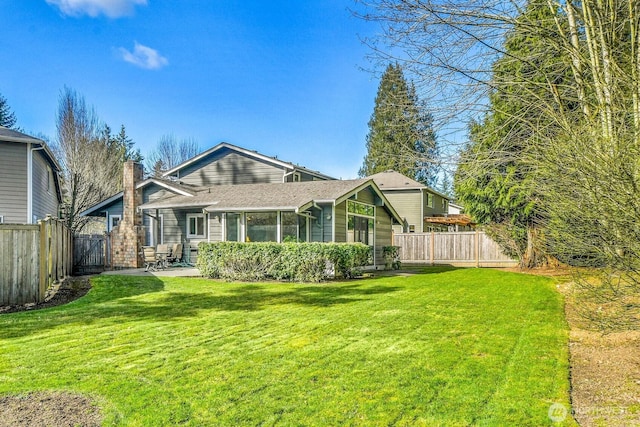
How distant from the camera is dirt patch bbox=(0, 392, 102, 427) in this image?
3299 mm

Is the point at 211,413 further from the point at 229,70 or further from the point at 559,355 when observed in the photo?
the point at 229,70

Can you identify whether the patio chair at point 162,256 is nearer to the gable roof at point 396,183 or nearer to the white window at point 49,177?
the white window at point 49,177

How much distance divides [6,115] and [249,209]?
32.2 meters

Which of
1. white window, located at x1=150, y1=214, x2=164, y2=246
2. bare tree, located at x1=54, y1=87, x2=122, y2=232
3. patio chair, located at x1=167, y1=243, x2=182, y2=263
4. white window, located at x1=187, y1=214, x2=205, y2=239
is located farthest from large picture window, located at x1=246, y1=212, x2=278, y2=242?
bare tree, located at x1=54, y1=87, x2=122, y2=232

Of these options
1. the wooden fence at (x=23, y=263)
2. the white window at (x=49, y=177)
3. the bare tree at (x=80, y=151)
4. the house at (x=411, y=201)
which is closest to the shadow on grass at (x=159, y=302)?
the wooden fence at (x=23, y=263)

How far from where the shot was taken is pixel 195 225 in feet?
61.7

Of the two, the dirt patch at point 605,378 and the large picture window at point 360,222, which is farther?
the large picture window at point 360,222

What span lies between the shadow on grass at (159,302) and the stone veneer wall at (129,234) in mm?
5339

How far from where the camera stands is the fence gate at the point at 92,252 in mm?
18219

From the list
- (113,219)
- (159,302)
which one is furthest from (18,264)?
(113,219)

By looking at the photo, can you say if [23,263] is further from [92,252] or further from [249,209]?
[92,252]

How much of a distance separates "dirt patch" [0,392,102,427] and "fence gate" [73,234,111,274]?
1573 centimetres

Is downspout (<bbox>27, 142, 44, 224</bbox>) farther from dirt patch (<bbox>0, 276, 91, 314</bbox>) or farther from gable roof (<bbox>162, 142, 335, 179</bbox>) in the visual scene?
gable roof (<bbox>162, 142, 335, 179</bbox>)

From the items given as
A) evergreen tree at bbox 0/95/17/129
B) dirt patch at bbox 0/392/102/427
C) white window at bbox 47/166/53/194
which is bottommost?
dirt patch at bbox 0/392/102/427
